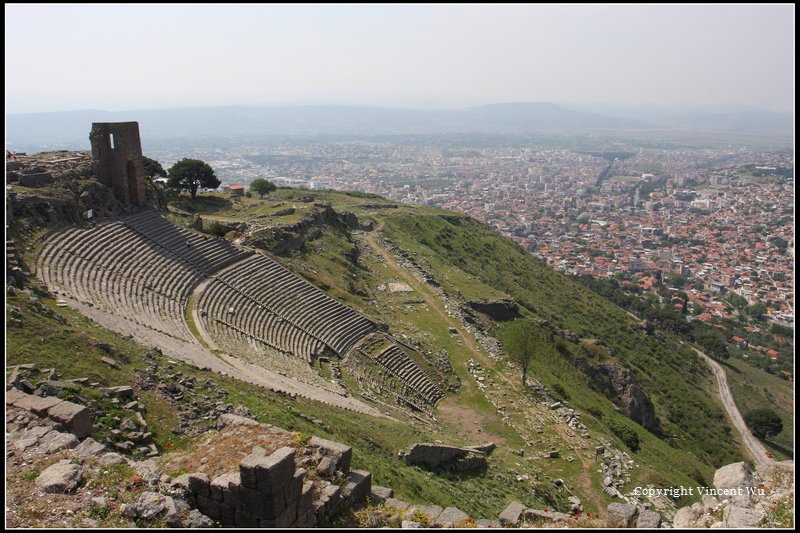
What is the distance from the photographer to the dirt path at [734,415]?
36.0 meters

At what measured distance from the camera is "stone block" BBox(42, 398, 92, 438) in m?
9.77

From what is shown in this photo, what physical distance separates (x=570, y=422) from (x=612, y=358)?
50.4 ft

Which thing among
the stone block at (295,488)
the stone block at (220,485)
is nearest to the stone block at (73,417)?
the stone block at (220,485)

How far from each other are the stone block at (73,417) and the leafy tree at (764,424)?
1725 inches

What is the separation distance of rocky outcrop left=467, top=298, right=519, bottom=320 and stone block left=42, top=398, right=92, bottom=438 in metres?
29.6

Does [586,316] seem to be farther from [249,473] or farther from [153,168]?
[249,473]

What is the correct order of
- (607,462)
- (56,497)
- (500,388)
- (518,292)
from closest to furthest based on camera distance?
(56,497) < (607,462) < (500,388) < (518,292)

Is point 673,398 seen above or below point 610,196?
below

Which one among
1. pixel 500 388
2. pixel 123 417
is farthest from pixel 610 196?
pixel 123 417

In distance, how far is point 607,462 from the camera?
20.9 m

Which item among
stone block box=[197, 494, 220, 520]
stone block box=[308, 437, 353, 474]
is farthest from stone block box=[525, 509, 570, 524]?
stone block box=[197, 494, 220, 520]

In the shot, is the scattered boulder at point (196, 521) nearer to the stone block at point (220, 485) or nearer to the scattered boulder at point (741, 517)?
the stone block at point (220, 485)

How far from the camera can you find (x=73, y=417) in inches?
385

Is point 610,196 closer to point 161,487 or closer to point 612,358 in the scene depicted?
point 612,358
